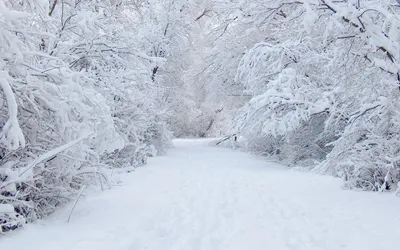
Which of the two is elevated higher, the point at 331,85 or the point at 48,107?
the point at 331,85

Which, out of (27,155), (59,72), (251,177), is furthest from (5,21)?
(251,177)

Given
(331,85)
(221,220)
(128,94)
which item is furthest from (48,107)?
(331,85)

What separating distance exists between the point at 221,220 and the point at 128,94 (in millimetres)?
5022

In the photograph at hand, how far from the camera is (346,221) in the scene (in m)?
4.36

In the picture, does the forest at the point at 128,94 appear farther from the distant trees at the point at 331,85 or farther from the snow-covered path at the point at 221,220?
the snow-covered path at the point at 221,220

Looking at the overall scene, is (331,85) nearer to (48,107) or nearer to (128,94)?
(128,94)

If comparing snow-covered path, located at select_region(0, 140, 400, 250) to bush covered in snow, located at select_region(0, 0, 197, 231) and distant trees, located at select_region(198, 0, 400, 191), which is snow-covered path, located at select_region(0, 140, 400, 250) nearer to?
bush covered in snow, located at select_region(0, 0, 197, 231)

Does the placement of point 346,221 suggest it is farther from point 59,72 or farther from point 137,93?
point 137,93

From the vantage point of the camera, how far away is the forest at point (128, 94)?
3980 millimetres

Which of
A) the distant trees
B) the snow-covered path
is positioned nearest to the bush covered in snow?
the snow-covered path

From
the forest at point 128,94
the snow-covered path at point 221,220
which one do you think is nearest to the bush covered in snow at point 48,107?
the forest at point 128,94

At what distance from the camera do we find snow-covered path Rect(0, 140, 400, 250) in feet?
11.8

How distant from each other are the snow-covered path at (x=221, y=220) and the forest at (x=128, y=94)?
40 centimetres

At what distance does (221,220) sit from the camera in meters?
4.52
